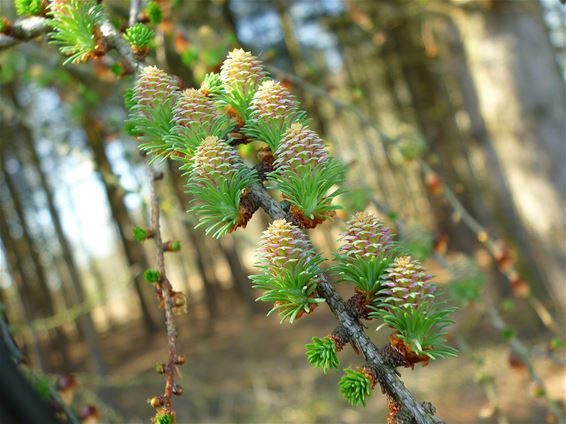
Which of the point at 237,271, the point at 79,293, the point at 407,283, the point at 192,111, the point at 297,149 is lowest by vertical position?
the point at 237,271

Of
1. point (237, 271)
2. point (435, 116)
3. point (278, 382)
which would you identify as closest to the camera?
point (435, 116)

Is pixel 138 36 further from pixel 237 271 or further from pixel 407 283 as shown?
pixel 237 271

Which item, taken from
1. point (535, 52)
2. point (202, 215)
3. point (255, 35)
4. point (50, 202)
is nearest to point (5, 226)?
point (50, 202)

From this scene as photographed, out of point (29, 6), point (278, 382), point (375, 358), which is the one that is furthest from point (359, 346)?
point (278, 382)

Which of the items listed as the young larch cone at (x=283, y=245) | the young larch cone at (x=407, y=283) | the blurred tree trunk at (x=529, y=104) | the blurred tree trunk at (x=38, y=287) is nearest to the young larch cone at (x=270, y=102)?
the young larch cone at (x=283, y=245)

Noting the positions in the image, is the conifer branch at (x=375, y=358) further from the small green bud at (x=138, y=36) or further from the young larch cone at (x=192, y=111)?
the small green bud at (x=138, y=36)

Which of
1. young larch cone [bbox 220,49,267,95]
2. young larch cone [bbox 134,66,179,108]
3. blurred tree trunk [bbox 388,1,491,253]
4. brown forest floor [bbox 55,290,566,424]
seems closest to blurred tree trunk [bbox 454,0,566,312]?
brown forest floor [bbox 55,290,566,424]

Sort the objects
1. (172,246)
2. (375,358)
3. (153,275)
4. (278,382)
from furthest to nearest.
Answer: (278,382) < (172,246) < (153,275) < (375,358)
